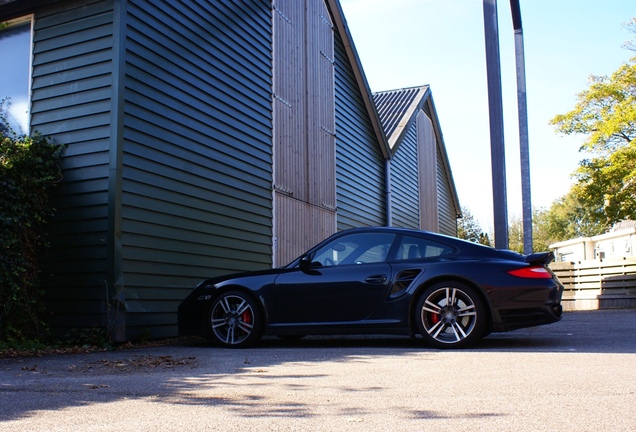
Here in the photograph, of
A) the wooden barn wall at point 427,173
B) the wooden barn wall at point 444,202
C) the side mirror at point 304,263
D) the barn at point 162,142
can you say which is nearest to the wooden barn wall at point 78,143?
the barn at point 162,142

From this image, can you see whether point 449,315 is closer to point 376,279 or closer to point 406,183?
point 376,279

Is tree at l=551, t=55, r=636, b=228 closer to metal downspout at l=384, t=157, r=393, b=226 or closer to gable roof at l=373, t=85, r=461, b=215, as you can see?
gable roof at l=373, t=85, r=461, b=215

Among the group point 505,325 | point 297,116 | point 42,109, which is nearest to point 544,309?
point 505,325

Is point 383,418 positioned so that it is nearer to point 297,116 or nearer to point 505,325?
point 505,325

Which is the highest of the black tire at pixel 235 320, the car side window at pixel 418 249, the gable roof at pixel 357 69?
the gable roof at pixel 357 69

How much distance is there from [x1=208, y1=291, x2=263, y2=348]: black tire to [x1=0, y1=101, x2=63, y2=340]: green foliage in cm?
223

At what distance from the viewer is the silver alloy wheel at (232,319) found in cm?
745

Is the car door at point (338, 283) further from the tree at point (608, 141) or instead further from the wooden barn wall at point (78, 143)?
the tree at point (608, 141)

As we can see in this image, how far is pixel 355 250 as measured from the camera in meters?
7.39

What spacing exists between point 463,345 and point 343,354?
1.21 meters

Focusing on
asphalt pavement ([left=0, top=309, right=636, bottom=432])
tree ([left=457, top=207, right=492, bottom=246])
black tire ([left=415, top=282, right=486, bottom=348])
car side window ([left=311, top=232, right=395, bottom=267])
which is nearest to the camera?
asphalt pavement ([left=0, top=309, right=636, bottom=432])

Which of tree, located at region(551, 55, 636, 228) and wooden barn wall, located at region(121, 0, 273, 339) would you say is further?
tree, located at region(551, 55, 636, 228)

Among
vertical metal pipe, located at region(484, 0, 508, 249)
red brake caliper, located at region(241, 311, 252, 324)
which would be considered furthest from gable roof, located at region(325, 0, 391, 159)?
red brake caliper, located at region(241, 311, 252, 324)

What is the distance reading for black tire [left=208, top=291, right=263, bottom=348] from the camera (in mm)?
7402
